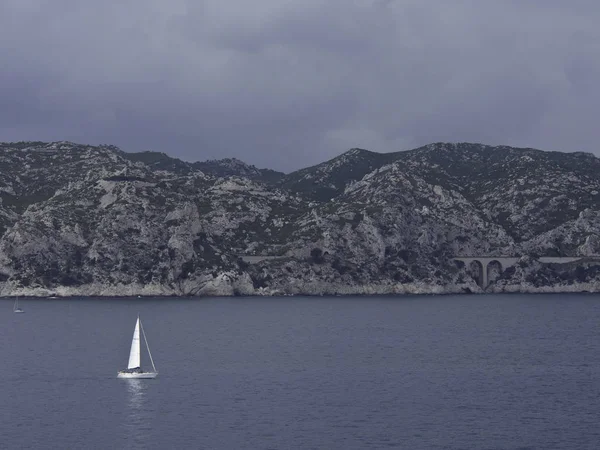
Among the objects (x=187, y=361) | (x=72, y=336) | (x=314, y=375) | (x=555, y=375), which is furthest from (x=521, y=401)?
(x=72, y=336)

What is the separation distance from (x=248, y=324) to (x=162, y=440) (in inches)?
3953

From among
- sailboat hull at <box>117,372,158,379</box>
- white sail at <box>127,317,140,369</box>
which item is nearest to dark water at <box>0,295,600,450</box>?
sailboat hull at <box>117,372,158,379</box>

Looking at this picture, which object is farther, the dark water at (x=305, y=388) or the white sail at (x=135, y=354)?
the white sail at (x=135, y=354)

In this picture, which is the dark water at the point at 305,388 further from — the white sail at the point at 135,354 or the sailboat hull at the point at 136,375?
the white sail at the point at 135,354

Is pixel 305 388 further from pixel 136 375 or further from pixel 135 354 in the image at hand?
pixel 135 354

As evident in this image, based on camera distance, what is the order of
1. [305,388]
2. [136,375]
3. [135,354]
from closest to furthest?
[305,388] < [136,375] < [135,354]

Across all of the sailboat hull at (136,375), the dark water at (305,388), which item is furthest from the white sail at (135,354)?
the dark water at (305,388)

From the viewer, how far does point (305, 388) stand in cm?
9794

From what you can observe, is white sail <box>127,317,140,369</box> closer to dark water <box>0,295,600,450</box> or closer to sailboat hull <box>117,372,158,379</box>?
sailboat hull <box>117,372,158,379</box>

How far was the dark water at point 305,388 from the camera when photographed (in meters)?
75.1

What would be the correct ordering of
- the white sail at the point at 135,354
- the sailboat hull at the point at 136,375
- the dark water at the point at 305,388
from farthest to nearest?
the white sail at the point at 135,354 < the sailboat hull at the point at 136,375 < the dark water at the point at 305,388

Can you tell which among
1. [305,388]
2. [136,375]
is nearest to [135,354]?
[136,375]

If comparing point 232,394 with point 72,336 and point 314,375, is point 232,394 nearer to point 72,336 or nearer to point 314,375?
point 314,375

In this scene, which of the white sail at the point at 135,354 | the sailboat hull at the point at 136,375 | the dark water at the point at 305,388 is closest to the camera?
the dark water at the point at 305,388
